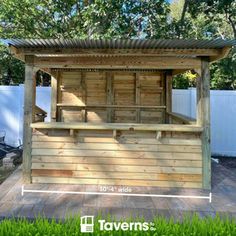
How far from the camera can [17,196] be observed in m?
4.39

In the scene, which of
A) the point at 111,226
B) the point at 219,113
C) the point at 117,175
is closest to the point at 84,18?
the point at 219,113

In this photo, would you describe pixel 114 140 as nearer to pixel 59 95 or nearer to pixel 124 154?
pixel 124 154

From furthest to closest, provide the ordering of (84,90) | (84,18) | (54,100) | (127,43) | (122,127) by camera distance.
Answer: (84,18)
(84,90)
(54,100)
(122,127)
(127,43)

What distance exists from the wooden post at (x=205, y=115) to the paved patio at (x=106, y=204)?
337 millimetres

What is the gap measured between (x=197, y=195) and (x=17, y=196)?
9.11ft

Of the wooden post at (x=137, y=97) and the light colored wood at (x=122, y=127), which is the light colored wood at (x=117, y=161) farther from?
the wooden post at (x=137, y=97)

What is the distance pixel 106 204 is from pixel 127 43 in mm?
2446

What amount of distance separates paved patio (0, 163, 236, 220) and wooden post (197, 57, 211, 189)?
337 millimetres

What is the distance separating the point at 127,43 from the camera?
4582 mm

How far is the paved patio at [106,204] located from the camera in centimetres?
381

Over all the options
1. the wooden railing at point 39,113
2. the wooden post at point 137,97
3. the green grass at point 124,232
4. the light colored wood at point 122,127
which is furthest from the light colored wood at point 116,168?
the wooden post at point 137,97

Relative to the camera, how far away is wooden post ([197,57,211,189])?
16.2 feet

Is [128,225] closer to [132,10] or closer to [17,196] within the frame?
[17,196]

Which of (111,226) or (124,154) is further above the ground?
(124,154)
